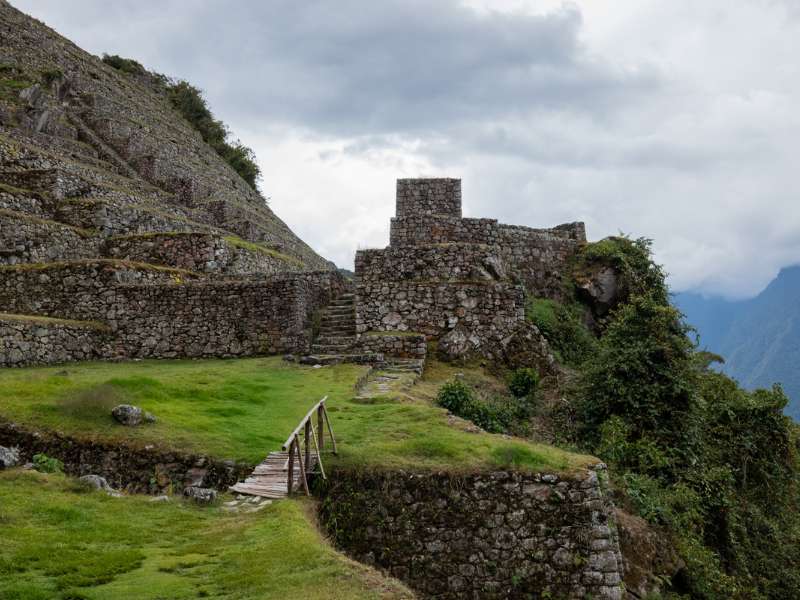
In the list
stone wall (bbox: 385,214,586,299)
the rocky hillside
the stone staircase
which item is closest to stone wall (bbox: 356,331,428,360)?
the stone staircase

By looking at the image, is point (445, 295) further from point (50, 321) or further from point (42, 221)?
point (42, 221)

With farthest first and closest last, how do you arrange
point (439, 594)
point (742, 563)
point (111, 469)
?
point (742, 563), point (111, 469), point (439, 594)

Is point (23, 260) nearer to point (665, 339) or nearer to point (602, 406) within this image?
point (602, 406)

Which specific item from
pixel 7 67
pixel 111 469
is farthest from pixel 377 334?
pixel 7 67

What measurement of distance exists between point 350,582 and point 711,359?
16853 millimetres

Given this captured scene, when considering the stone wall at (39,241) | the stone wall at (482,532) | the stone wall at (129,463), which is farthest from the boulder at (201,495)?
the stone wall at (39,241)

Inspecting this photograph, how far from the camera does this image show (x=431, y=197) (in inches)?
852

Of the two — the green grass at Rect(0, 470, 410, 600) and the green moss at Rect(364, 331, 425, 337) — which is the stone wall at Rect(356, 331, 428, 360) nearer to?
the green moss at Rect(364, 331, 425, 337)

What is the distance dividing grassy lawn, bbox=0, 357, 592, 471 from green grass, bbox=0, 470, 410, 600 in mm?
1747

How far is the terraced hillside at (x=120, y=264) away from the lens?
56.5ft

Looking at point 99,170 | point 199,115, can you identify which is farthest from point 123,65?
point 99,170

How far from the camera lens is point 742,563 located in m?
12.7

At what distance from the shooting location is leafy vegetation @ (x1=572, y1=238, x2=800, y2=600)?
11375 millimetres

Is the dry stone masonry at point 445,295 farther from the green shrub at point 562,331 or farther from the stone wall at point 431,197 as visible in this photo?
the stone wall at point 431,197
